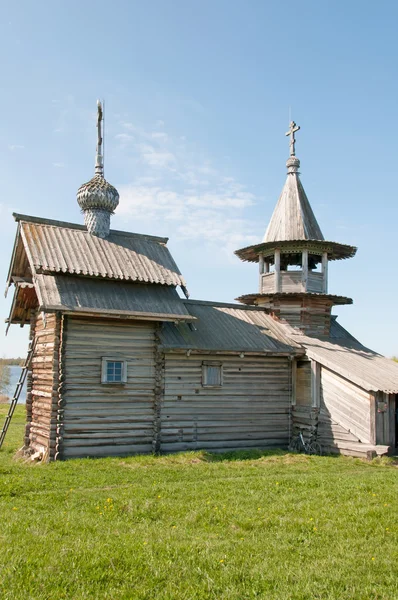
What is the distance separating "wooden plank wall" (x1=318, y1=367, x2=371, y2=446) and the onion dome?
30.7 feet

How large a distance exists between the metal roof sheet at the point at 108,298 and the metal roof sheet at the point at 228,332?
996 mm

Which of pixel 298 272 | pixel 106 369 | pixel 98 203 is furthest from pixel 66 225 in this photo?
pixel 298 272

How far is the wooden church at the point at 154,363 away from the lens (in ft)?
54.0

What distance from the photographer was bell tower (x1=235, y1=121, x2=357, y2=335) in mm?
22375

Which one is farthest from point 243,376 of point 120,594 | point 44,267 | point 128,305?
point 120,594

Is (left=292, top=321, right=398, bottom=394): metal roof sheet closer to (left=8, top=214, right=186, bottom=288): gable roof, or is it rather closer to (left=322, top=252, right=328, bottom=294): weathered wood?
(left=322, top=252, right=328, bottom=294): weathered wood

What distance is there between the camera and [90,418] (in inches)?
647

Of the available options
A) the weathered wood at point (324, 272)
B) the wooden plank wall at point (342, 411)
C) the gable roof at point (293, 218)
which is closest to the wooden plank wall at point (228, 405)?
the wooden plank wall at point (342, 411)

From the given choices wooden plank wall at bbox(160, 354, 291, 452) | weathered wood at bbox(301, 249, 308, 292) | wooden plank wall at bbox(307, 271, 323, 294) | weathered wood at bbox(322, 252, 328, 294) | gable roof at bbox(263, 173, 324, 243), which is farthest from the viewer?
gable roof at bbox(263, 173, 324, 243)

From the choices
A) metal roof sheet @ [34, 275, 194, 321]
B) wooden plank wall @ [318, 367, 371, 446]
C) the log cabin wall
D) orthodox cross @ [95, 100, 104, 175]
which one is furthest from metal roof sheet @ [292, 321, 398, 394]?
orthodox cross @ [95, 100, 104, 175]

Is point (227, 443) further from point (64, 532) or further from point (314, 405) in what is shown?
point (64, 532)

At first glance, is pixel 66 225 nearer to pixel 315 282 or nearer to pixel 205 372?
pixel 205 372

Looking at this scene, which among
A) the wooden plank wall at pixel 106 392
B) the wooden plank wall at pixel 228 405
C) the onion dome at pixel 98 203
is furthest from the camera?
the onion dome at pixel 98 203

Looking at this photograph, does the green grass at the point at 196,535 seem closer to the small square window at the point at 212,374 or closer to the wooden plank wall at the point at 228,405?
the wooden plank wall at the point at 228,405
